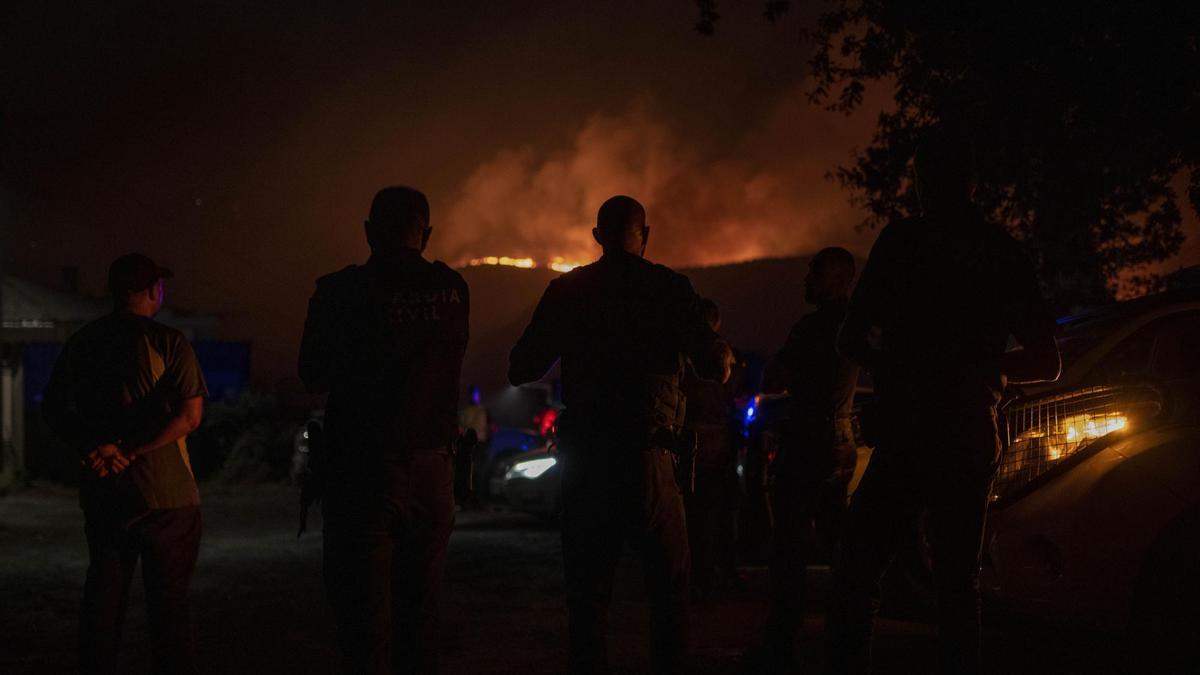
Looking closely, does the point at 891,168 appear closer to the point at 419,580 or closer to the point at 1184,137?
the point at 1184,137

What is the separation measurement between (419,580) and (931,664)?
112 inches

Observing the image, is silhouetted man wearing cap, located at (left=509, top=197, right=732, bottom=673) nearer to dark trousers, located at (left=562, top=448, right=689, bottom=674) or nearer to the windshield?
dark trousers, located at (left=562, top=448, right=689, bottom=674)

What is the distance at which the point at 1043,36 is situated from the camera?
33.4 feet

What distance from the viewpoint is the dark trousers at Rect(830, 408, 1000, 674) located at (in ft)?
12.1

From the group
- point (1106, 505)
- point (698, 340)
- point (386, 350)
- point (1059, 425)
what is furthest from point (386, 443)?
point (1059, 425)

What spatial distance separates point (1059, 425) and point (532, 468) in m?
7.79

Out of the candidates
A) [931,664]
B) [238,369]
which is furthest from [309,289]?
[931,664]

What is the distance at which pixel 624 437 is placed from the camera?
4.16m

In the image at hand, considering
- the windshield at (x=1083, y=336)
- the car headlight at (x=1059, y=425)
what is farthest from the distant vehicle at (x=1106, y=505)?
the windshield at (x=1083, y=336)

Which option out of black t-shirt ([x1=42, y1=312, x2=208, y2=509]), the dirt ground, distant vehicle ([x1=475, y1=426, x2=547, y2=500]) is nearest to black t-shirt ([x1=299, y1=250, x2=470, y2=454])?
black t-shirt ([x1=42, y1=312, x2=208, y2=509])

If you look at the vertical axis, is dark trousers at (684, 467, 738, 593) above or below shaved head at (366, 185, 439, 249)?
Result: below

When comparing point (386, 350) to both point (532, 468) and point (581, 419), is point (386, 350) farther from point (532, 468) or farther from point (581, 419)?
point (532, 468)

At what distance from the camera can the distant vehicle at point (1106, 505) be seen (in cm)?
478

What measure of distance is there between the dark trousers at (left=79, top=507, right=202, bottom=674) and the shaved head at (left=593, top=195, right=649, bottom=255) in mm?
1945
